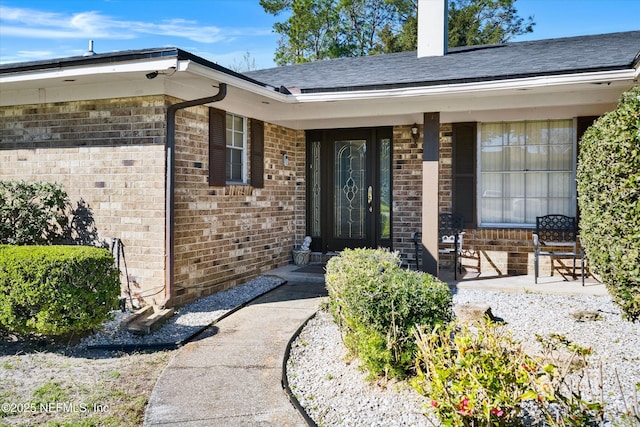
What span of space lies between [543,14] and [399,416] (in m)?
25.8

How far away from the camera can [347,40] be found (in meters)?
25.9

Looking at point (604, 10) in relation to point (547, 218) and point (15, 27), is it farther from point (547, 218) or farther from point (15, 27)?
point (15, 27)

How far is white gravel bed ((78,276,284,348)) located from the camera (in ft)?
17.0

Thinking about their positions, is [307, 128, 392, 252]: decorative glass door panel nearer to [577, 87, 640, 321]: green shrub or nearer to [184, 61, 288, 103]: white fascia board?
[184, 61, 288, 103]: white fascia board

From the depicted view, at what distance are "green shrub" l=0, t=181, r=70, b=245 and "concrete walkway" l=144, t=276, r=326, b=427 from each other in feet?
8.55

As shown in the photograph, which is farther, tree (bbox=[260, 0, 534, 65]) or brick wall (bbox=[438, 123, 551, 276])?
tree (bbox=[260, 0, 534, 65])

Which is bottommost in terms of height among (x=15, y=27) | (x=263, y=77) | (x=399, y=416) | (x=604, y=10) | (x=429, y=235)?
(x=399, y=416)

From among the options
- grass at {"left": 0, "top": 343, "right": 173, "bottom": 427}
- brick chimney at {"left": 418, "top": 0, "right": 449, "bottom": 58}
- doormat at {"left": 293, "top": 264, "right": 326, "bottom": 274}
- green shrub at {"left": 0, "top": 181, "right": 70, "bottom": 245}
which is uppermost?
brick chimney at {"left": 418, "top": 0, "right": 449, "bottom": 58}

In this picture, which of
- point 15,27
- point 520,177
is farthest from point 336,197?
point 15,27

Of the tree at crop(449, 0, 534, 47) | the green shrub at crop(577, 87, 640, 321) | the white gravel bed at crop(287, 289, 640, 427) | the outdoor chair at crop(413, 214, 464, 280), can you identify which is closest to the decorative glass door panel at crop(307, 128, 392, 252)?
the outdoor chair at crop(413, 214, 464, 280)

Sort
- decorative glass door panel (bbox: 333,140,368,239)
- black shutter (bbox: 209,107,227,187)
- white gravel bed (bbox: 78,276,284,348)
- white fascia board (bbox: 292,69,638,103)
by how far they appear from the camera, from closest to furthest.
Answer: white gravel bed (bbox: 78,276,284,348)
white fascia board (bbox: 292,69,638,103)
black shutter (bbox: 209,107,227,187)
decorative glass door panel (bbox: 333,140,368,239)

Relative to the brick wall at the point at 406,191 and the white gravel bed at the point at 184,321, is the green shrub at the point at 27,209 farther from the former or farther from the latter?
the brick wall at the point at 406,191

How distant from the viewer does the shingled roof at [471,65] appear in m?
6.39

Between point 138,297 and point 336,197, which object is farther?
point 336,197
